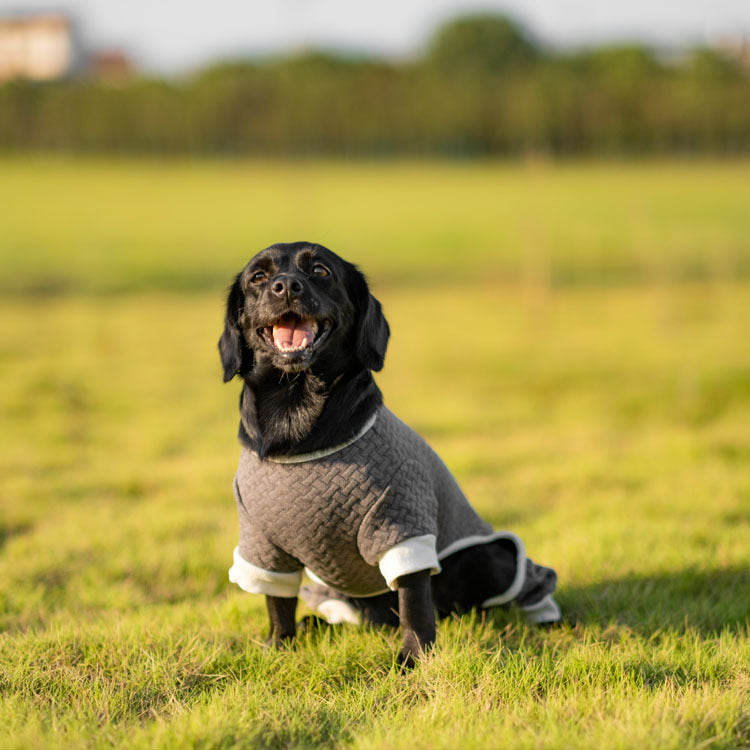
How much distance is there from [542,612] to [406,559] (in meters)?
0.98

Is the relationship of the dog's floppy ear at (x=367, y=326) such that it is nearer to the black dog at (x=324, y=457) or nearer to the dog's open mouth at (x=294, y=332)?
the black dog at (x=324, y=457)

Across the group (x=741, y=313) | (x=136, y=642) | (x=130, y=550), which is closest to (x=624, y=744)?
(x=136, y=642)

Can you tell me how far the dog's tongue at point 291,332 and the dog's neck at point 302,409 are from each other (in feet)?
0.42

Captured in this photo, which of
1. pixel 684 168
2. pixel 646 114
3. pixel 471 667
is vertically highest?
pixel 646 114

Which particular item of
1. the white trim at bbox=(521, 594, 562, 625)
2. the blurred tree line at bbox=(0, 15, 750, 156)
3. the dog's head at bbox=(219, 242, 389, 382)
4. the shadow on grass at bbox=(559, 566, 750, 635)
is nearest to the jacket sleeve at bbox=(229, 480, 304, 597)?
the dog's head at bbox=(219, 242, 389, 382)

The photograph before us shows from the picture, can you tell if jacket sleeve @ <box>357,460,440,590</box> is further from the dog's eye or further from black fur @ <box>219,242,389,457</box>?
the dog's eye

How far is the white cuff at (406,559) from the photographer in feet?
10.3

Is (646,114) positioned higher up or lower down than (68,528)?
higher up

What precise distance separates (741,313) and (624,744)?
60.2 ft

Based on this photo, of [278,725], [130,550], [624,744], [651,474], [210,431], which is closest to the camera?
[624,744]

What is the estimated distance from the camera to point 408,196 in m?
39.7

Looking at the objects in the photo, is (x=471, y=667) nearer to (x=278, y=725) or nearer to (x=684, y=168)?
(x=278, y=725)

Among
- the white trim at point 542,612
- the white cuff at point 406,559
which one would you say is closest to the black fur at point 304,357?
the white cuff at point 406,559

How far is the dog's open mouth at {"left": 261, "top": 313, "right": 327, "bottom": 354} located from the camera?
3.27 metres
